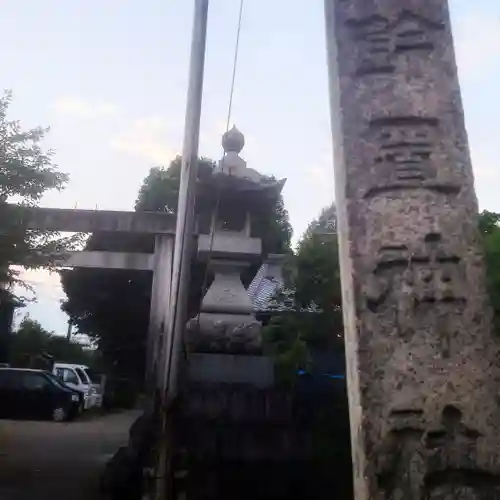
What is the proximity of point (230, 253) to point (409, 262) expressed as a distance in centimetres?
437

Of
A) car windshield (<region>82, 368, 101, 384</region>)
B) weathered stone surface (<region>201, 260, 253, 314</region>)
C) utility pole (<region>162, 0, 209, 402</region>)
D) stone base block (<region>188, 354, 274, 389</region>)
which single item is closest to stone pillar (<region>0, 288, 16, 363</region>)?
car windshield (<region>82, 368, 101, 384</region>)

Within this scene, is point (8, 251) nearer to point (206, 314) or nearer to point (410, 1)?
point (206, 314)

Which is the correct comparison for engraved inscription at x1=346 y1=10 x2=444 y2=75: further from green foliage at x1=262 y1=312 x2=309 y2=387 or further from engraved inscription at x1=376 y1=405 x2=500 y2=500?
green foliage at x1=262 y1=312 x2=309 y2=387

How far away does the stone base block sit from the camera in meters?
5.88

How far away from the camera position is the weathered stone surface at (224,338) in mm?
6047

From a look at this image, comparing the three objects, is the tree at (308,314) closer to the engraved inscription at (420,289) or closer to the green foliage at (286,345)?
the green foliage at (286,345)

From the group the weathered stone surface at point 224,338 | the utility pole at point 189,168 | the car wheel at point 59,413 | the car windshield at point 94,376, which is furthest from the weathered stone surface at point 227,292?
the car windshield at point 94,376

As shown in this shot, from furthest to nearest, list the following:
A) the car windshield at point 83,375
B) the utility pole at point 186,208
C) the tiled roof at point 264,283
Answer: the car windshield at point 83,375 < the tiled roof at point 264,283 < the utility pole at point 186,208

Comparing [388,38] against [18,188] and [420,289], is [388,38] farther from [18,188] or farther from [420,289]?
[18,188]

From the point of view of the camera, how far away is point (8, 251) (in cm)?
721

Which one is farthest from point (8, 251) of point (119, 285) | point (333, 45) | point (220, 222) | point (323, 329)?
point (119, 285)

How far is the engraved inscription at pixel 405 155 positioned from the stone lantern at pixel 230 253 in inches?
145

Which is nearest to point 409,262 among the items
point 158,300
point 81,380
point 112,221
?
point 158,300

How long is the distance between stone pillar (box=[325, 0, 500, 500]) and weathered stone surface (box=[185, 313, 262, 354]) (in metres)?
3.70
